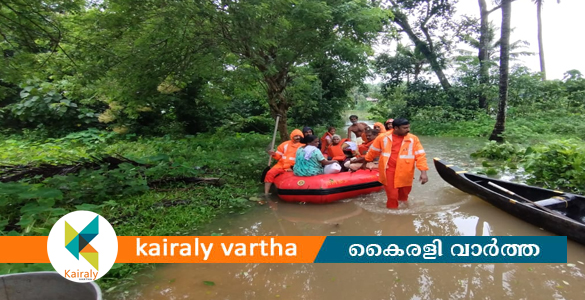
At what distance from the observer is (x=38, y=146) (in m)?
9.94

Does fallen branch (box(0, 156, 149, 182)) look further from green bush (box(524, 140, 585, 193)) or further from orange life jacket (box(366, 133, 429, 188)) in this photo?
green bush (box(524, 140, 585, 193))

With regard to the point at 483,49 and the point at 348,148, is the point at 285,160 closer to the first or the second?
the point at 348,148

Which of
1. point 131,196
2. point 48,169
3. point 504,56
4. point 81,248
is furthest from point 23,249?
point 504,56

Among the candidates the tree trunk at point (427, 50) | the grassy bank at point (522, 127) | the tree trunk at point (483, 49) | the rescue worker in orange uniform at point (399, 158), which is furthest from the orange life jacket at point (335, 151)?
the tree trunk at point (427, 50)

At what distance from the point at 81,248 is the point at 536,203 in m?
5.18

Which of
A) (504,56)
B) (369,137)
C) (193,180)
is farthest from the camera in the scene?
(504,56)

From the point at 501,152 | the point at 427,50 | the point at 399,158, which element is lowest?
the point at 501,152

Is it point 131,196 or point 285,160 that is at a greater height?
point 285,160

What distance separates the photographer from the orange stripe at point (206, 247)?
10.8 feet

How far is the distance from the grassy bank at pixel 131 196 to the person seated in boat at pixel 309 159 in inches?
42.1

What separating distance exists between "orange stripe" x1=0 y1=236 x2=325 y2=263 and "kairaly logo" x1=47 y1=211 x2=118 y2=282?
0.91 metres

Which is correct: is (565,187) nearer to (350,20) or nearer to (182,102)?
(350,20)

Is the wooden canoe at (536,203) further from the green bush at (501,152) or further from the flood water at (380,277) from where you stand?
the green bush at (501,152)

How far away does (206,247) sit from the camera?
4086 millimetres
